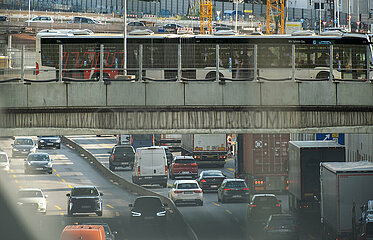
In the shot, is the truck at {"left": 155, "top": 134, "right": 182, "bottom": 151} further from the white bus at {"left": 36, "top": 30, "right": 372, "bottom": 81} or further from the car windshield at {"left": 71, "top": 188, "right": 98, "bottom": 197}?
the white bus at {"left": 36, "top": 30, "right": 372, "bottom": 81}

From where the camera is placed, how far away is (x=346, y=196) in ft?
88.6

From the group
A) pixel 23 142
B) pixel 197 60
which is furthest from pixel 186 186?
pixel 23 142

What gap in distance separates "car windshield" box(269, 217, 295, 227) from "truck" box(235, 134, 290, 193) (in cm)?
1434

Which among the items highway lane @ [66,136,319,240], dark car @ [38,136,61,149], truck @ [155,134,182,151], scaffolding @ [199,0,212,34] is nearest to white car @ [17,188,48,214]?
highway lane @ [66,136,319,240]

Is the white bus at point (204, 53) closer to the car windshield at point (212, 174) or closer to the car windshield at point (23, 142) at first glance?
the car windshield at point (212, 174)

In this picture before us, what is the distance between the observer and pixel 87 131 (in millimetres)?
23875

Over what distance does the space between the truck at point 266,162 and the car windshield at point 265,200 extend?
7.36m

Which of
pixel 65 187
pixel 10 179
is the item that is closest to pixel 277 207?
pixel 65 187

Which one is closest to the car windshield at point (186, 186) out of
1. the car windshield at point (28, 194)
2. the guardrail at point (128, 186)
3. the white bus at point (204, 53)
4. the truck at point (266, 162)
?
the guardrail at point (128, 186)

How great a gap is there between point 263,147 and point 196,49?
876 cm

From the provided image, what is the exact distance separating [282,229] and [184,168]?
93.3ft

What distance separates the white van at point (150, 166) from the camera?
5153cm

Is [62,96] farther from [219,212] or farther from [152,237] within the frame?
[219,212]

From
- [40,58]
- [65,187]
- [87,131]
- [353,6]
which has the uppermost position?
[353,6]
